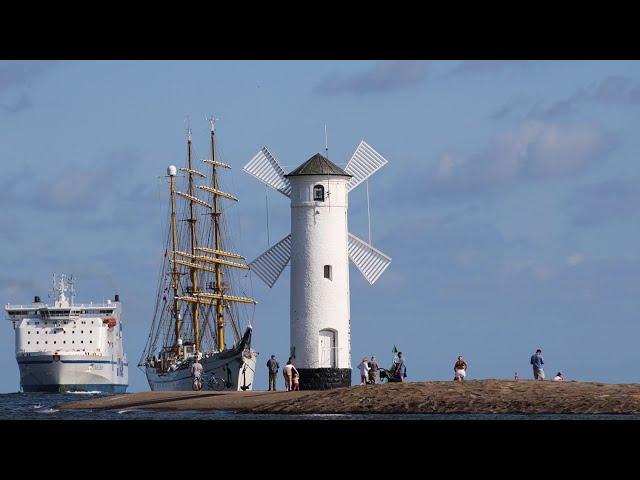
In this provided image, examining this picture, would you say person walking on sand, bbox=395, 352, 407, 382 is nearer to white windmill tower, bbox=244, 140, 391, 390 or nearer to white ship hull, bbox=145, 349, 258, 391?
white windmill tower, bbox=244, 140, 391, 390

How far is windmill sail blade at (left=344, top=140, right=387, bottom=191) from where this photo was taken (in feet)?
175

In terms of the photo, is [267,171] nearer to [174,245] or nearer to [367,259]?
[367,259]

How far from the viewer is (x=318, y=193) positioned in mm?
47031

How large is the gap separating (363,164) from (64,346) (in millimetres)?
71610

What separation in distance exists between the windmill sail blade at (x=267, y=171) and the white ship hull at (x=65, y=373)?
6701 centimetres

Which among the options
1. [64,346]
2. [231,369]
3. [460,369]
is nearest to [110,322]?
[64,346]

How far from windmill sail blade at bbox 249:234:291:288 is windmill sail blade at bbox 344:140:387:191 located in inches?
141

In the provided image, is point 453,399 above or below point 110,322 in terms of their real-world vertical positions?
below

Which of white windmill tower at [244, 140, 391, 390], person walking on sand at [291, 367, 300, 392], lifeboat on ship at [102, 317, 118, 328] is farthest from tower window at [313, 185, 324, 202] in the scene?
lifeboat on ship at [102, 317, 118, 328]

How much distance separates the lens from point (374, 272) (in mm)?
51812
